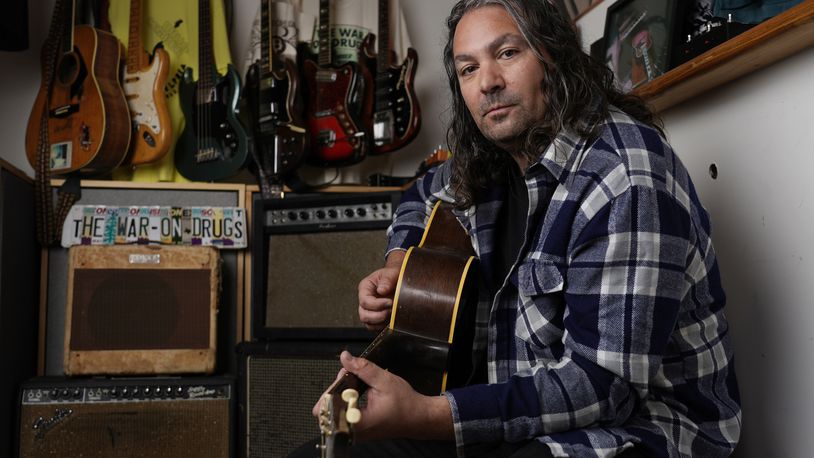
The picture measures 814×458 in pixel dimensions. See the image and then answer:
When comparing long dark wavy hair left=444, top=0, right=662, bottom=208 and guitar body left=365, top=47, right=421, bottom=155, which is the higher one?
guitar body left=365, top=47, right=421, bottom=155

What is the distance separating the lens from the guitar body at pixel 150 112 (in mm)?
2645

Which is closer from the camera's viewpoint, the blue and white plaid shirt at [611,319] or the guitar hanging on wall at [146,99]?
the blue and white plaid shirt at [611,319]

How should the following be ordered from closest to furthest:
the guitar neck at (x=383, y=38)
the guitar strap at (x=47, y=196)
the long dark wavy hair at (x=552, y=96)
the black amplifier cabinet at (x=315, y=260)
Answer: the long dark wavy hair at (x=552, y=96), the black amplifier cabinet at (x=315, y=260), the guitar strap at (x=47, y=196), the guitar neck at (x=383, y=38)

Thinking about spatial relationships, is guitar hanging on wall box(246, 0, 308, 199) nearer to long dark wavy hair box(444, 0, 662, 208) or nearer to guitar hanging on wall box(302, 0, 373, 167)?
guitar hanging on wall box(302, 0, 373, 167)

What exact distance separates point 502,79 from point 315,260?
121 centimetres

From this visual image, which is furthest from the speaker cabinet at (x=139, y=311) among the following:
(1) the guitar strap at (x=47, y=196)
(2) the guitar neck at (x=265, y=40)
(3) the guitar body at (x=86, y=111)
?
(2) the guitar neck at (x=265, y=40)

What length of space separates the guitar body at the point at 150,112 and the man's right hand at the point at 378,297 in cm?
153

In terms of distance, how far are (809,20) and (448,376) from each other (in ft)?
2.42

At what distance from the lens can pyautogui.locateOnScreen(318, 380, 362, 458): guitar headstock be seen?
0.77m

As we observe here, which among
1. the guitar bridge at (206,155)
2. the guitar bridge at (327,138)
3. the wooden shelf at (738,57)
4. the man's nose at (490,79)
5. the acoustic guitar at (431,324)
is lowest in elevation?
the acoustic guitar at (431,324)

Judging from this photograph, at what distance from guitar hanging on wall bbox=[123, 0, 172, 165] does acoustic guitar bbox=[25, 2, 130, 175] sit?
5cm

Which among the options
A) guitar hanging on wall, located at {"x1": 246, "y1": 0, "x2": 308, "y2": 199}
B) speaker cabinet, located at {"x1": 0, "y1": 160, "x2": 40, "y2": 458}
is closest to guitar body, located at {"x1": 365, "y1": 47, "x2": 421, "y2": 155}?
guitar hanging on wall, located at {"x1": 246, "y1": 0, "x2": 308, "y2": 199}

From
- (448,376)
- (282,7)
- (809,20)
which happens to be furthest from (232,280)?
(809,20)

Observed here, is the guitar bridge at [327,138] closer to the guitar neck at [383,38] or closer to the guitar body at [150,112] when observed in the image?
the guitar neck at [383,38]
